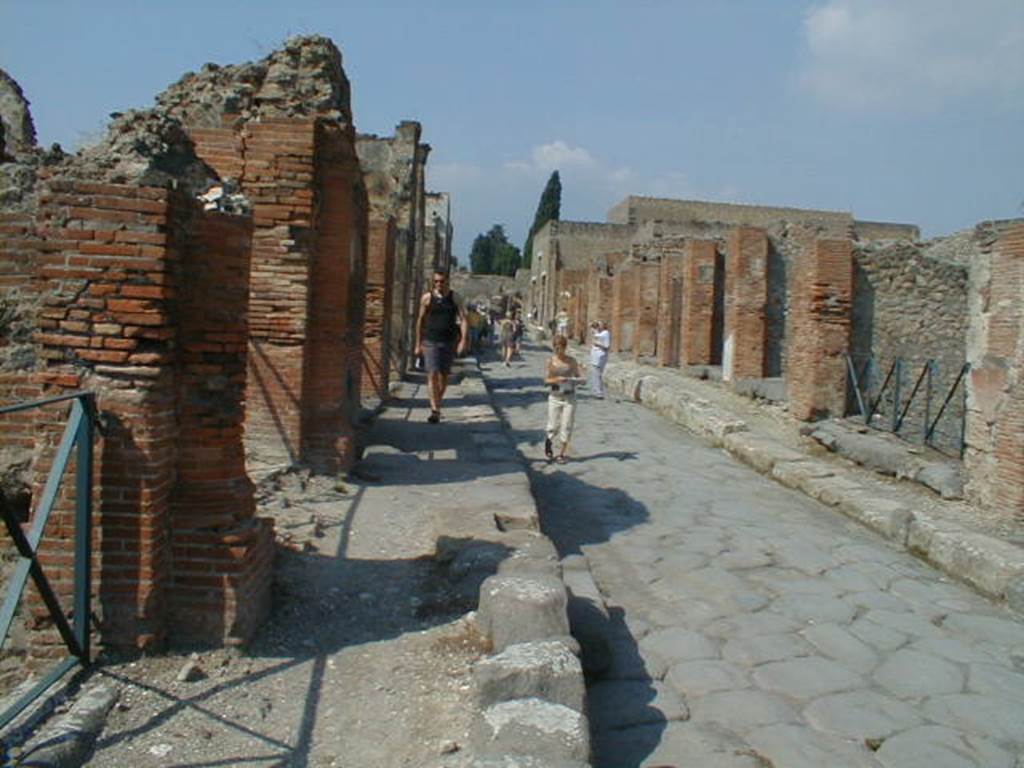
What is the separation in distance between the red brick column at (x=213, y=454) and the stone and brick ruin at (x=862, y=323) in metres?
6.54

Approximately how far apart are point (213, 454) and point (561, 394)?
611 centimetres

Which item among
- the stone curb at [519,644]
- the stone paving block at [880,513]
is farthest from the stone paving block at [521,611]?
the stone paving block at [880,513]

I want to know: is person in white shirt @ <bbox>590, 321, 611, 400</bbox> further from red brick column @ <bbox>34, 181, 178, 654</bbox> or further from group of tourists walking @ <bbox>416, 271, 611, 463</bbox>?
red brick column @ <bbox>34, 181, 178, 654</bbox>

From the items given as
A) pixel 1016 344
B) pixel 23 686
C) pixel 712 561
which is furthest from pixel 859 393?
pixel 23 686

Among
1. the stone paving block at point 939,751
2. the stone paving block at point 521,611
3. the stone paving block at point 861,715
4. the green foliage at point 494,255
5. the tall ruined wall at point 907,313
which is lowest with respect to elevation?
the stone paving block at point 939,751

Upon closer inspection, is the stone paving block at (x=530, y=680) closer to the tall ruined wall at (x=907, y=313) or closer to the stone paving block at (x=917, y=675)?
the stone paving block at (x=917, y=675)

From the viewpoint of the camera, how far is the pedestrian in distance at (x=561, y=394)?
9.56 m

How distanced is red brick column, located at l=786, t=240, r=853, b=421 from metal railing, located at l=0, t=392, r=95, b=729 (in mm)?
10382

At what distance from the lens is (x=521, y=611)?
3.81m

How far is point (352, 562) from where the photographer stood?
16.5 feet

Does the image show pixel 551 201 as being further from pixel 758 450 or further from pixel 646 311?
pixel 758 450

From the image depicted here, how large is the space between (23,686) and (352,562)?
6.64 ft

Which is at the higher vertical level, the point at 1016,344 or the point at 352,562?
the point at 1016,344

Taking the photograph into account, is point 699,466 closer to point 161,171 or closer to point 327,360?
point 327,360
